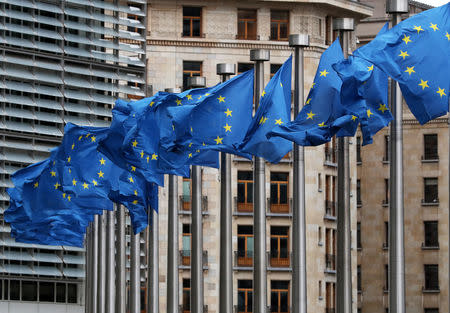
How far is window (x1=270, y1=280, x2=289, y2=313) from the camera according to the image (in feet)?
348

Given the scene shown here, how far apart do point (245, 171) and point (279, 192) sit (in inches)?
110

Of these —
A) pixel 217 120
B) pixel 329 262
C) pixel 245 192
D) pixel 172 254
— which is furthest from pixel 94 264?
pixel 329 262

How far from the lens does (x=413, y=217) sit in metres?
123

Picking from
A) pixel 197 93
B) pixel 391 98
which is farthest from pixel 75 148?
pixel 391 98

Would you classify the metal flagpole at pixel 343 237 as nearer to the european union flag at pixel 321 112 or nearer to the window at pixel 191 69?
the european union flag at pixel 321 112

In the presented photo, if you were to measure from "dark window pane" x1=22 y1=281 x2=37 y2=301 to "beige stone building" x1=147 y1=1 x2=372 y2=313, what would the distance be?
431 inches

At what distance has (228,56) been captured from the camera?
107125mm

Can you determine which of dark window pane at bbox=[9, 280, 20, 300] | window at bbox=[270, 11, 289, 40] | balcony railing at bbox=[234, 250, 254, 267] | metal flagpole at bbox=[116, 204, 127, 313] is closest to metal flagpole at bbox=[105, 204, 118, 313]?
metal flagpole at bbox=[116, 204, 127, 313]

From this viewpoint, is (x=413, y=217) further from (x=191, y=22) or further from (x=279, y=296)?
(x=191, y=22)

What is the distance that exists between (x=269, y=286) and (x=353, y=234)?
28.9 ft

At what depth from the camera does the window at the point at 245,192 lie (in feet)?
348

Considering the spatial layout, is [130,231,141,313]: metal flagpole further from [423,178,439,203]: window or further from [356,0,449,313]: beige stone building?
[423,178,439,203]: window

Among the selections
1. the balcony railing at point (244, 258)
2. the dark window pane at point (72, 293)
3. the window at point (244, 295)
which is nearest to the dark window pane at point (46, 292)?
the dark window pane at point (72, 293)

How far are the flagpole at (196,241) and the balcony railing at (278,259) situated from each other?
147 feet
